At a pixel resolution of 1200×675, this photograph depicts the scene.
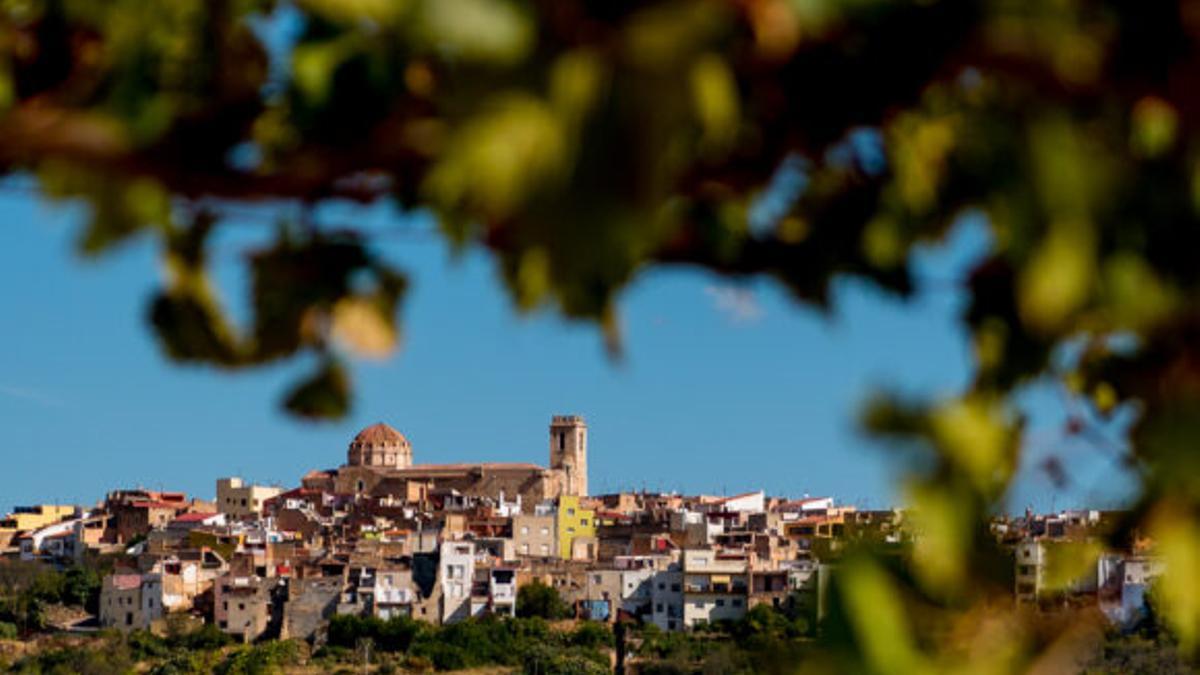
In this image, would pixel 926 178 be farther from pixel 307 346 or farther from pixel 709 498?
pixel 709 498

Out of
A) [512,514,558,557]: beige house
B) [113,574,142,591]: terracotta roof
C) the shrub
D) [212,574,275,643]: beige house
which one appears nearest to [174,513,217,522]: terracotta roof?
[113,574,142,591]: terracotta roof

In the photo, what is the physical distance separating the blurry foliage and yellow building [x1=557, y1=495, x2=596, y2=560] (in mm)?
37602

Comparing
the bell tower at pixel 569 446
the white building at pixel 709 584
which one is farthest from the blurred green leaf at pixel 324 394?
the bell tower at pixel 569 446

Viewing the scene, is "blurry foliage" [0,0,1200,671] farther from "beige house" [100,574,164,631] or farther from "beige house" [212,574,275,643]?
"beige house" [100,574,164,631]

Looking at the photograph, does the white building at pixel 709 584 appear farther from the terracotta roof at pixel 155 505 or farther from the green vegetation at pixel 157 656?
the terracotta roof at pixel 155 505

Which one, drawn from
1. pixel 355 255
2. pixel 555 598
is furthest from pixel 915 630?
pixel 555 598

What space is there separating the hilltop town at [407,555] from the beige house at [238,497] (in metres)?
0.05

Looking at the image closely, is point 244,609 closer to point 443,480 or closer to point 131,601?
point 131,601

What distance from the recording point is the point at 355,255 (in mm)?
938

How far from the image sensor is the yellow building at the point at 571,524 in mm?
38875

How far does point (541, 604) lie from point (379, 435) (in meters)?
22.4

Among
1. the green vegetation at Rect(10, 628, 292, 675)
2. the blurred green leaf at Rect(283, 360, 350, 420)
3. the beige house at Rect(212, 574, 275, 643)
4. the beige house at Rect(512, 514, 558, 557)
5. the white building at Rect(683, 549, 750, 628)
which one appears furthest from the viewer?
the beige house at Rect(512, 514, 558, 557)

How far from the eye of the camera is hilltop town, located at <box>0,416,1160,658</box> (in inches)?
1259

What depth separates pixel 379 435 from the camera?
53.8m
